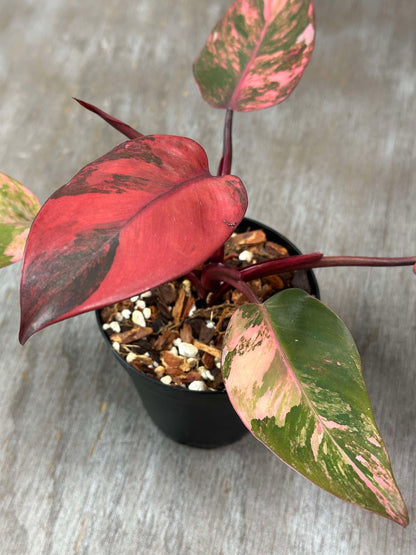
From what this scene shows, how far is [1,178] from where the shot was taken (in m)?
0.73

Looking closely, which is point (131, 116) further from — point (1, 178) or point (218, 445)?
point (218, 445)

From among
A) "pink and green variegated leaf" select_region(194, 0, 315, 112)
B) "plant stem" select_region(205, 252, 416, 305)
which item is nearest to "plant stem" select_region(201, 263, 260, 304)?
"plant stem" select_region(205, 252, 416, 305)

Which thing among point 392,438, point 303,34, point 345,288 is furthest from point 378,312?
point 303,34

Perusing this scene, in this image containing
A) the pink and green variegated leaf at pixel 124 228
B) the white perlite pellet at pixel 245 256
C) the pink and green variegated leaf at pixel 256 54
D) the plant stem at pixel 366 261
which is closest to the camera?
the pink and green variegated leaf at pixel 124 228

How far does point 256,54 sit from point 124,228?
0.41 meters

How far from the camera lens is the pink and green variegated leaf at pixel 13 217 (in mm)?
691

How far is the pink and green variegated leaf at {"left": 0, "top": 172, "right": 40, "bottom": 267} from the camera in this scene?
2.27ft

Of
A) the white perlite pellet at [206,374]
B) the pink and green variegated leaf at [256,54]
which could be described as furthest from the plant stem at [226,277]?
the pink and green variegated leaf at [256,54]

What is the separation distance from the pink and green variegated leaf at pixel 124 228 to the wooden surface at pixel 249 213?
0.50 m

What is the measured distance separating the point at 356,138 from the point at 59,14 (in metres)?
0.87

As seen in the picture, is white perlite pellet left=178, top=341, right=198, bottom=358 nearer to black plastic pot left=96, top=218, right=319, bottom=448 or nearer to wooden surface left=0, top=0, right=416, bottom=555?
black plastic pot left=96, top=218, right=319, bottom=448

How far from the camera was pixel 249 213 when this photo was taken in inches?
47.8

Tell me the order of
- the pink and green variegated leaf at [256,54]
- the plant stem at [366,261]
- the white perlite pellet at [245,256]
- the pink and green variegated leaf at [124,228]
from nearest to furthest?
the pink and green variegated leaf at [124,228], the plant stem at [366,261], the pink and green variegated leaf at [256,54], the white perlite pellet at [245,256]

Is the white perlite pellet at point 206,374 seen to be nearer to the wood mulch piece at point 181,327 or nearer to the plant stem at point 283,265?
the wood mulch piece at point 181,327
